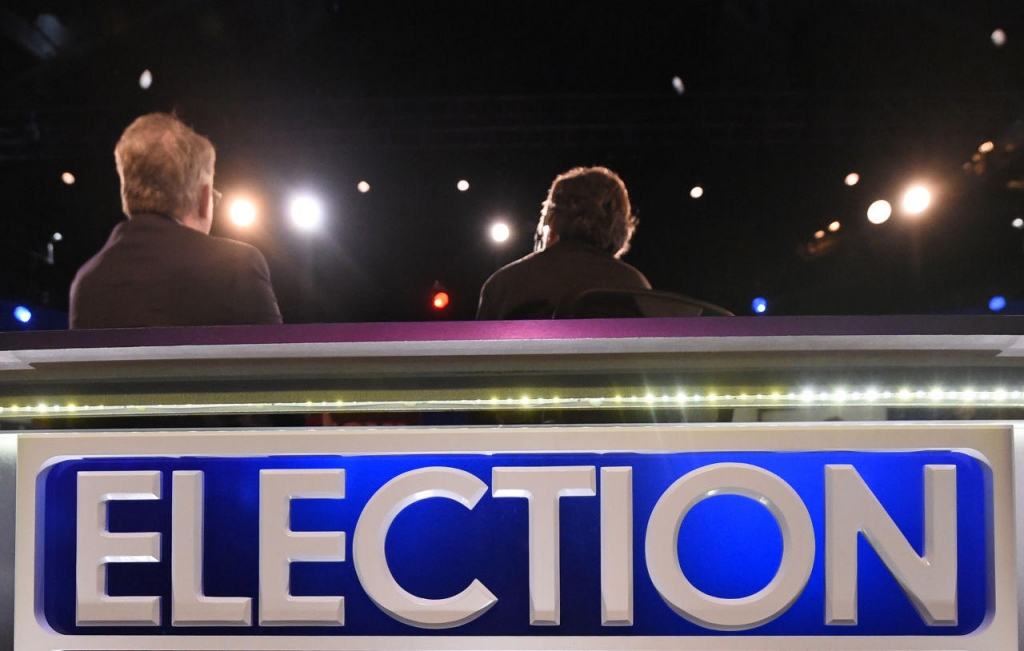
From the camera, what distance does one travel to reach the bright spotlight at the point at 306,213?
5.53m

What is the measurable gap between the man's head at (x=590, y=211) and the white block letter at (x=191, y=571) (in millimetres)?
1125

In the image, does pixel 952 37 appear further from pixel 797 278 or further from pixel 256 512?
pixel 256 512

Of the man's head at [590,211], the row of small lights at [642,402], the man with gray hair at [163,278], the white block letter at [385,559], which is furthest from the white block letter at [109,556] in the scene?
the man's head at [590,211]

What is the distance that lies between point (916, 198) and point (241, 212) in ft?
18.6

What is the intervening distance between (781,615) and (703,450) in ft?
0.83

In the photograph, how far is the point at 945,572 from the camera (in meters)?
0.86

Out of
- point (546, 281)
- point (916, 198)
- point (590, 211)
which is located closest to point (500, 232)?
point (916, 198)

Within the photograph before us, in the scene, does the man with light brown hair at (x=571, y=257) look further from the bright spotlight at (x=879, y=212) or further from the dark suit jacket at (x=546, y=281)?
the bright spotlight at (x=879, y=212)

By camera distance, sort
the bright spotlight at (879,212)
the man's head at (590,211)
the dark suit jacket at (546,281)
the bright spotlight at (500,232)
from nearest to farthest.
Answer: the dark suit jacket at (546,281)
the man's head at (590,211)
the bright spotlight at (879,212)
the bright spotlight at (500,232)

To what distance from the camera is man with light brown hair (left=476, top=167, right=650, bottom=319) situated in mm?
1569

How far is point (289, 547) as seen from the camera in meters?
0.91

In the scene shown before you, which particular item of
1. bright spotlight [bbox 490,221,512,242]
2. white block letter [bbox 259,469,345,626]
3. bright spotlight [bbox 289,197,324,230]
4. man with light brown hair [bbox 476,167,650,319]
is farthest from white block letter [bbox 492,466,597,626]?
bright spotlight [bbox 289,197,324,230]

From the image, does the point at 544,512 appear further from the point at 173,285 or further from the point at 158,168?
the point at 158,168

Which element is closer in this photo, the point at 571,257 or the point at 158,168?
the point at 158,168
